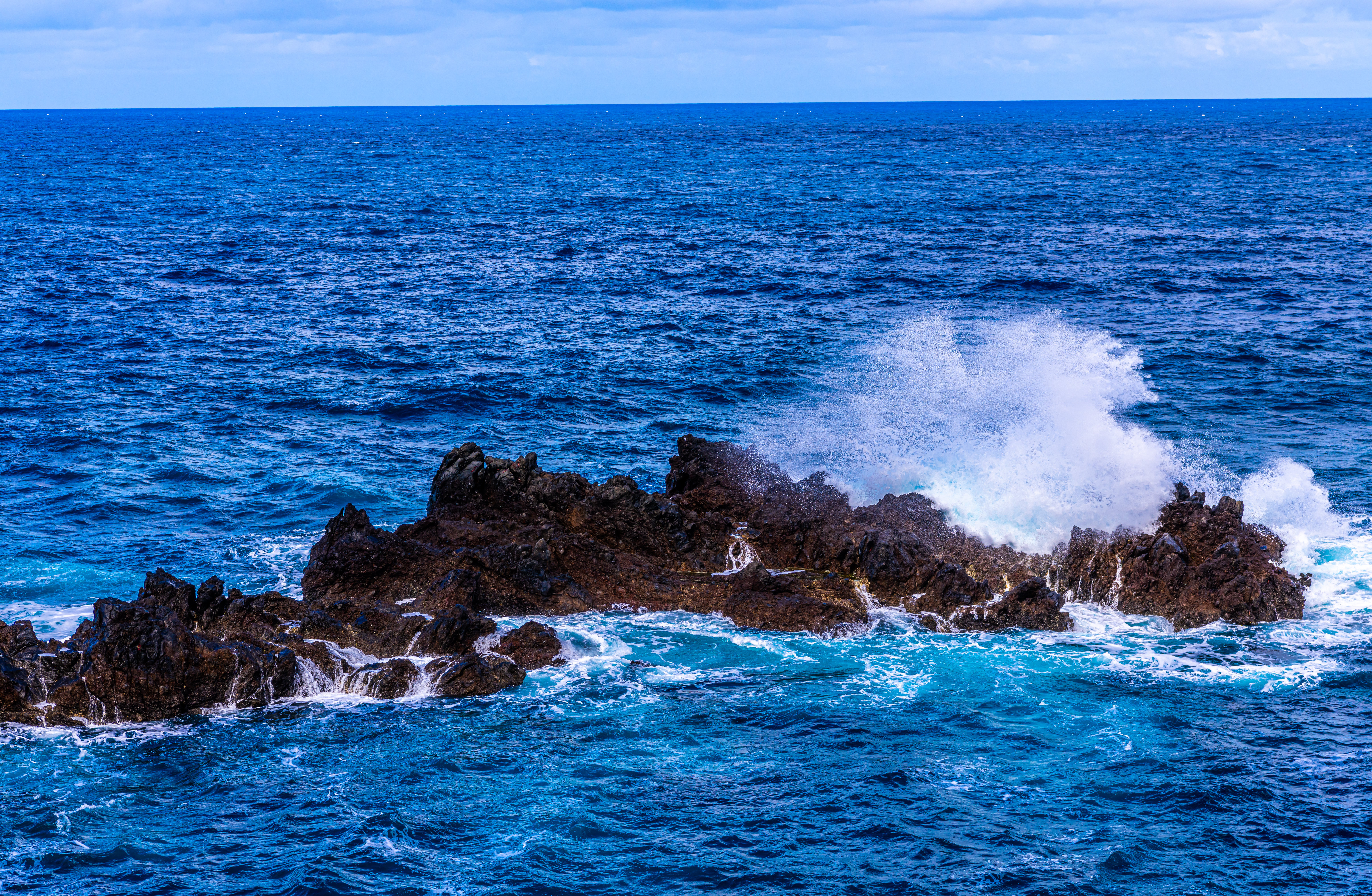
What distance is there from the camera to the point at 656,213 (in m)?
89.3

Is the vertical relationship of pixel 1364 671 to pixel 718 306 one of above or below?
below

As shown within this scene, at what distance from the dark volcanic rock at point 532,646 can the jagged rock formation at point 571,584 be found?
0.04 m

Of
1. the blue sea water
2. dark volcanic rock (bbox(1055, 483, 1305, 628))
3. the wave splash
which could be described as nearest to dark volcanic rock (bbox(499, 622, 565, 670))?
the blue sea water

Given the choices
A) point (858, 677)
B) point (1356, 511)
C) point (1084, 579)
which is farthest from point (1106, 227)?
point (858, 677)

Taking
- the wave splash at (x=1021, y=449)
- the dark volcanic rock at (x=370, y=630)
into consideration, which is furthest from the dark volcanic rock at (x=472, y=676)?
the wave splash at (x=1021, y=449)

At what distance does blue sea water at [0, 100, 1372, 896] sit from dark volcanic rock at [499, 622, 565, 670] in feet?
1.67

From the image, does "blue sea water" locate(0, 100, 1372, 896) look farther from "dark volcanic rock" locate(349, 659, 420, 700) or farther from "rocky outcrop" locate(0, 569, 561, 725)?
"rocky outcrop" locate(0, 569, 561, 725)

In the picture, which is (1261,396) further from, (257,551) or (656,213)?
(656,213)

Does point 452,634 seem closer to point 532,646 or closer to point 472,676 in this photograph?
point 472,676

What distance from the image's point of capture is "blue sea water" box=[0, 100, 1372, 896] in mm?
16688

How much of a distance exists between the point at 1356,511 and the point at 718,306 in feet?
97.9

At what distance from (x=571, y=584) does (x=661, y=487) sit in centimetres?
710

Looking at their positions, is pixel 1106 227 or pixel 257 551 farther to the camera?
pixel 1106 227

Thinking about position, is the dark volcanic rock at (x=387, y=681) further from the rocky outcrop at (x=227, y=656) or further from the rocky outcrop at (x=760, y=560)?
the rocky outcrop at (x=760, y=560)
